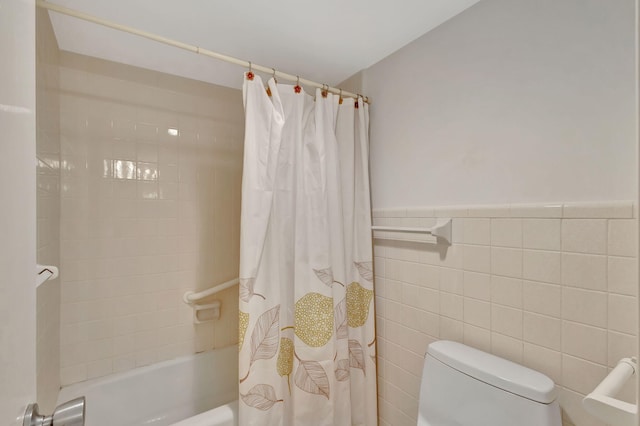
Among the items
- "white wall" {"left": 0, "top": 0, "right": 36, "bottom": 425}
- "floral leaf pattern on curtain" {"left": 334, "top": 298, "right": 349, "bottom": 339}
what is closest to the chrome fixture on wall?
"white wall" {"left": 0, "top": 0, "right": 36, "bottom": 425}

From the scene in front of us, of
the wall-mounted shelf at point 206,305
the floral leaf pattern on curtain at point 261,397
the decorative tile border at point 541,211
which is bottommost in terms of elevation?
the floral leaf pattern on curtain at point 261,397

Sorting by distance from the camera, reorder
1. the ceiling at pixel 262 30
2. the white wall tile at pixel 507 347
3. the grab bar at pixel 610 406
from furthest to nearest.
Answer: the ceiling at pixel 262 30, the white wall tile at pixel 507 347, the grab bar at pixel 610 406

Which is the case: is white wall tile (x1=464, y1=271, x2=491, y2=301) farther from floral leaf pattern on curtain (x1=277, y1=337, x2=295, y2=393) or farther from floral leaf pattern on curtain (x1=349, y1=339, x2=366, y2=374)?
floral leaf pattern on curtain (x1=277, y1=337, x2=295, y2=393)

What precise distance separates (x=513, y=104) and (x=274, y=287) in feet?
4.00

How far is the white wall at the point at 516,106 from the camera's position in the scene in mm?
872

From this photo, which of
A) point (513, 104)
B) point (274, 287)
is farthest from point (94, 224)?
point (513, 104)

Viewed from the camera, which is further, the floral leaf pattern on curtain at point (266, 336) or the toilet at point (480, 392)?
the floral leaf pattern on curtain at point (266, 336)

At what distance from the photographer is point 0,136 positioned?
0.32 metres

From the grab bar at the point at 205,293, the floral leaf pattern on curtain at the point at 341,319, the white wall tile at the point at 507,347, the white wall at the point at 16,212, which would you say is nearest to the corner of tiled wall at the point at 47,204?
the grab bar at the point at 205,293

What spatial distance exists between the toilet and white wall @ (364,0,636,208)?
0.59 m

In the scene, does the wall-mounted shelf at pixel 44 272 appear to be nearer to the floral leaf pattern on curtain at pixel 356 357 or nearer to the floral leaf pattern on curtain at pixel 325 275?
the floral leaf pattern on curtain at pixel 325 275

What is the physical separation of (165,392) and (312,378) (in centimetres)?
97

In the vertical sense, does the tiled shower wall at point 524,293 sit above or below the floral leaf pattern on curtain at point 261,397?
above

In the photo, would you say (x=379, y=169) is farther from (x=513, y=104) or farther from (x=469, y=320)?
(x=469, y=320)
